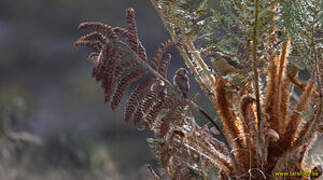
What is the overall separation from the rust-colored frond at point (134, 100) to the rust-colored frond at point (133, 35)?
0.19ft

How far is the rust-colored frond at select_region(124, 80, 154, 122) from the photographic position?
28.4 inches

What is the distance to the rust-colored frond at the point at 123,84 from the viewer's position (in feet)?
2.35

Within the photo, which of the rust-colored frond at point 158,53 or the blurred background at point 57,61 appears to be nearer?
the rust-colored frond at point 158,53

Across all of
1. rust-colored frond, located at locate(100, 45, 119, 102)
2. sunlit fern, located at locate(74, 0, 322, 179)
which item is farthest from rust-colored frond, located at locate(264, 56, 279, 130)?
rust-colored frond, located at locate(100, 45, 119, 102)

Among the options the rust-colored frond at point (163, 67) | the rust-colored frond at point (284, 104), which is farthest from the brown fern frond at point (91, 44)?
the rust-colored frond at point (284, 104)

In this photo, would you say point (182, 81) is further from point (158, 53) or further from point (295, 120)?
point (295, 120)

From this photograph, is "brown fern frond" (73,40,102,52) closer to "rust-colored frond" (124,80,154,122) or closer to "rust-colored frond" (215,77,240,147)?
"rust-colored frond" (124,80,154,122)

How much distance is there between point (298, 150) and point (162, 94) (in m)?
0.25

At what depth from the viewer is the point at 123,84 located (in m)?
0.72

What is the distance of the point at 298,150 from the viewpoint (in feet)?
2.41

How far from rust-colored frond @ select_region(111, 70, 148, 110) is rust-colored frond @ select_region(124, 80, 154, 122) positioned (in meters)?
0.02

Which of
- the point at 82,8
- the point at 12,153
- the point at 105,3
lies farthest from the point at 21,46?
the point at 12,153

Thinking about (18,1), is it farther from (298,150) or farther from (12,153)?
(298,150)

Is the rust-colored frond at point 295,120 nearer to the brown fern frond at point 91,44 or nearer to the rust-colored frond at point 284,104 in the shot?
the rust-colored frond at point 284,104
